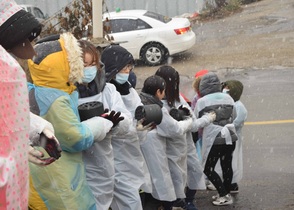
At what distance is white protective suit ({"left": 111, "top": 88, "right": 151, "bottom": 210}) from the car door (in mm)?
13262

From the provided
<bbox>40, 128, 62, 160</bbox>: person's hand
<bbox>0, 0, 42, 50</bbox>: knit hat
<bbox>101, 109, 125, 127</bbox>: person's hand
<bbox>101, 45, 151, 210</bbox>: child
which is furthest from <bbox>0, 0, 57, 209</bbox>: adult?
<bbox>101, 45, 151, 210</bbox>: child

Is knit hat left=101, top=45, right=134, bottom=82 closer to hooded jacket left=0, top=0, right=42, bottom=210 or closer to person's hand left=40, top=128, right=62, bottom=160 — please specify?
person's hand left=40, top=128, right=62, bottom=160

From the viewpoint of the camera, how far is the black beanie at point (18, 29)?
2.84 m

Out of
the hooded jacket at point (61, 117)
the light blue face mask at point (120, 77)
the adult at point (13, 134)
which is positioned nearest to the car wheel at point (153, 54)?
the light blue face mask at point (120, 77)

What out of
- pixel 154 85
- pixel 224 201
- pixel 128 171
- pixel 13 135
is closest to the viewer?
pixel 13 135

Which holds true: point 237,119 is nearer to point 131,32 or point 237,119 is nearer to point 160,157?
point 160,157

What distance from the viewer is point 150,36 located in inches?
739

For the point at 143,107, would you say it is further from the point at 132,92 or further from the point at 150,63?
the point at 150,63

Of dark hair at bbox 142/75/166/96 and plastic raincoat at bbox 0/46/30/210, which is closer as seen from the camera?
plastic raincoat at bbox 0/46/30/210

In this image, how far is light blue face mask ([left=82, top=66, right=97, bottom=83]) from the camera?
4742mm

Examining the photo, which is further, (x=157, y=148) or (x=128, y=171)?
(x=157, y=148)

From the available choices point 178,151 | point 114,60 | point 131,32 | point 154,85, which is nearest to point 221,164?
point 178,151

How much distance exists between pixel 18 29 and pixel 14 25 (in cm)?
5

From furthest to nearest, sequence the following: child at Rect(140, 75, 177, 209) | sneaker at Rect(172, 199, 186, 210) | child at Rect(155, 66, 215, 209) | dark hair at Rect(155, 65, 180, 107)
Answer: sneaker at Rect(172, 199, 186, 210)
dark hair at Rect(155, 65, 180, 107)
child at Rect(155, 66, 215, 209)
child at Rect(140, 75, 177, 209)
